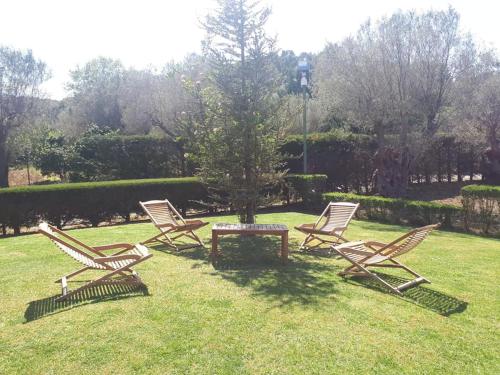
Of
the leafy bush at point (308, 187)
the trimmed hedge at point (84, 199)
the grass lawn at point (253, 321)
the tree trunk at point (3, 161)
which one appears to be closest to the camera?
the grass lawn at point (253, 321)

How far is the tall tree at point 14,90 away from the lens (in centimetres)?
2125

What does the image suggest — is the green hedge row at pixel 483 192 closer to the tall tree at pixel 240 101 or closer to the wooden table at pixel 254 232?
the tall tree at pixel 240 101

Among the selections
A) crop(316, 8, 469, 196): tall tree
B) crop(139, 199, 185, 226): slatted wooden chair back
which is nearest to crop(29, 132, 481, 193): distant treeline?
crop(316, 8, 469, 196): tall tree

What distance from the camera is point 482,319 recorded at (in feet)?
13.7

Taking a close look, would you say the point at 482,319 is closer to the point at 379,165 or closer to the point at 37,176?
the point at 379,165

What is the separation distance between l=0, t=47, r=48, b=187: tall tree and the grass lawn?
17671 millimetres

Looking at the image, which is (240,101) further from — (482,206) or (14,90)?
(14,90)

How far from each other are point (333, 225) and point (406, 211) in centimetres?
371

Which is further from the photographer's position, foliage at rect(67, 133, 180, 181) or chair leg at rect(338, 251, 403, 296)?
foliage at rect(67, 133, 180, 181)

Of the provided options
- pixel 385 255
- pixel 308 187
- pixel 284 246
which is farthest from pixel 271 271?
pixel 308 187

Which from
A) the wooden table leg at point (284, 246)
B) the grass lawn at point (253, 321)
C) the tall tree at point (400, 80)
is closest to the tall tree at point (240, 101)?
the wooden table leg at point (284, 246)

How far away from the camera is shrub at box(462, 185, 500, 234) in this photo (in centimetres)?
903

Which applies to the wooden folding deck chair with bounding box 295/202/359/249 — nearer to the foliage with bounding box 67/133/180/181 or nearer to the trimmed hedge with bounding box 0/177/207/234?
the trimmed hedge with bounding box 0/177/207/234

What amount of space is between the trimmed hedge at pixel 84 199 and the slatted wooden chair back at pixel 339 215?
400 centimetres
